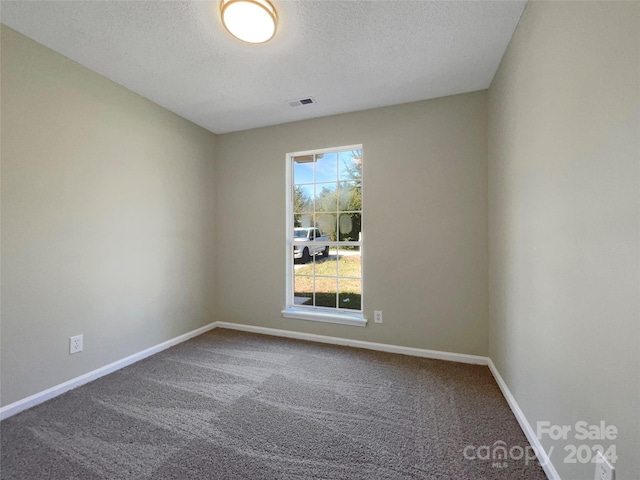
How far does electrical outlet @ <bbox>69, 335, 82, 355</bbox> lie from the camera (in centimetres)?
215

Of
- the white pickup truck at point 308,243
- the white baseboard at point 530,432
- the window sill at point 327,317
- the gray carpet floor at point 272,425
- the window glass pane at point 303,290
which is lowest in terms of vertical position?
the gray carpet floor at point 272,425

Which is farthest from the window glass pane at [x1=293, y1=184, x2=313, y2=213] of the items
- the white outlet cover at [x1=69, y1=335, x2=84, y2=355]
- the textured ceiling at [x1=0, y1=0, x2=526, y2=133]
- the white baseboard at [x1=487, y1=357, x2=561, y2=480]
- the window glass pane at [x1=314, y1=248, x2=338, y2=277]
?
the white baseboard at [x1=487, y1=357, x2=561, y2=480]

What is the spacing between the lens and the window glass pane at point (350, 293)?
10.1 ft

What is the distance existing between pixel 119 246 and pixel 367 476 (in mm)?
2650

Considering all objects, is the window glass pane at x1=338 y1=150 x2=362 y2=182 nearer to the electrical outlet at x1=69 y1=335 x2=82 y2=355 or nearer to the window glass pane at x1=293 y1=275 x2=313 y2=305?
the window glass pane at x1=293 y1=275 x2=313 y2=305

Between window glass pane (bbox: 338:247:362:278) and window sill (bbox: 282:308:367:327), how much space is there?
46 cm

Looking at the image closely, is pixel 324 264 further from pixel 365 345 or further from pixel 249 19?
pixel 249 19

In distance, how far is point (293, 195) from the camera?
3.41 metres

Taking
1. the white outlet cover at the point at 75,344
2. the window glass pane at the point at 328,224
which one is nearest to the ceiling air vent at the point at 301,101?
the window glass pane at the point at 328,224

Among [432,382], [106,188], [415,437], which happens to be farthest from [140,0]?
[432,382]

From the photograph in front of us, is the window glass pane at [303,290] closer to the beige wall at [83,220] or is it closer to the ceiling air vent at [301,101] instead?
the beige wall at [83,220]

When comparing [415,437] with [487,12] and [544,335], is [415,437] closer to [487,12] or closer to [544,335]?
[544,335]

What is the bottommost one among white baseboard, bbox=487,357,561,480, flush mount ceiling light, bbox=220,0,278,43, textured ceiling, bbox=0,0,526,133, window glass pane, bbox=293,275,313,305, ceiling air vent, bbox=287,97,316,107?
white baseboard, bbox=487,357,561,480

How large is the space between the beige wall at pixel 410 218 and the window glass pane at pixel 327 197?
0.41 meters
